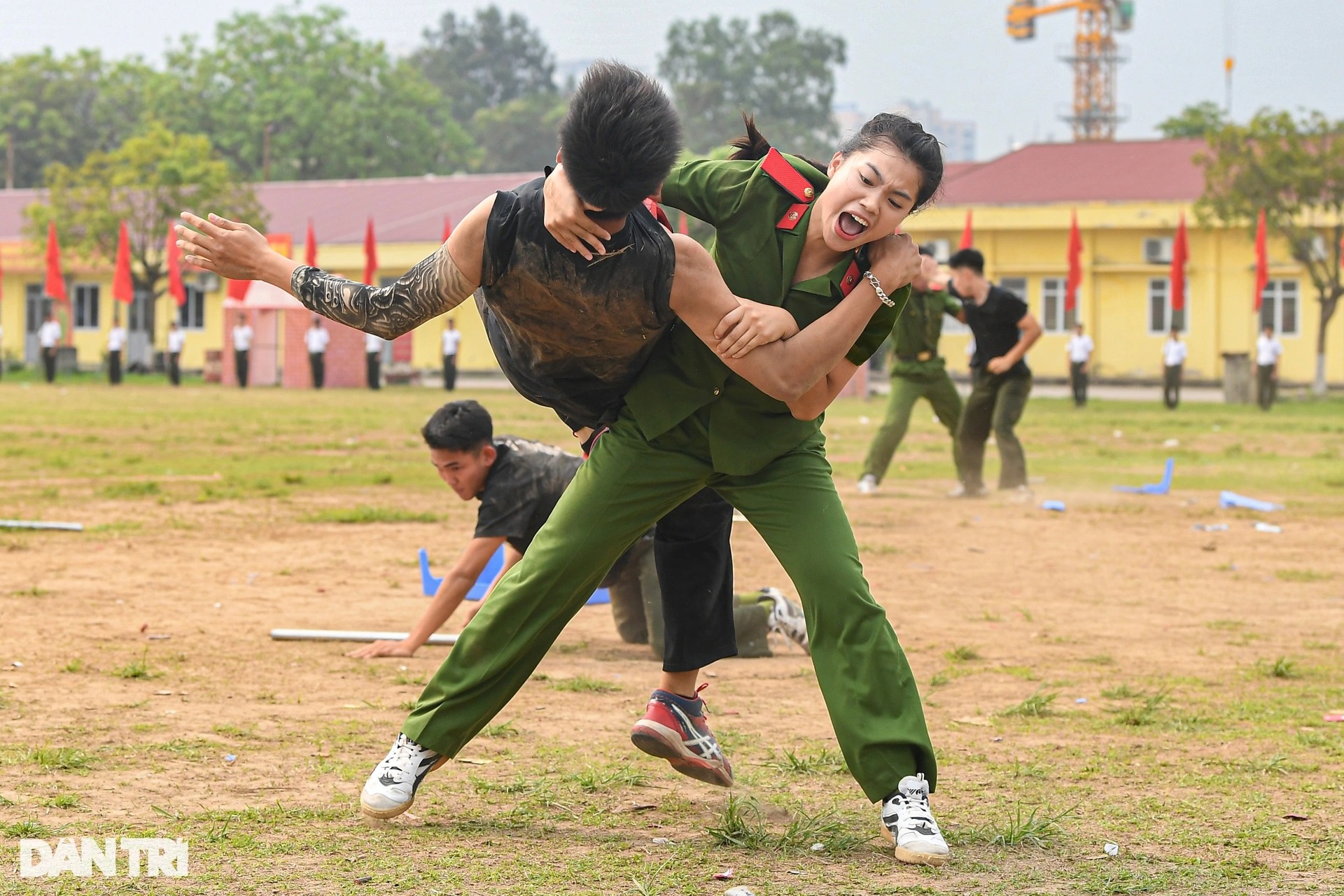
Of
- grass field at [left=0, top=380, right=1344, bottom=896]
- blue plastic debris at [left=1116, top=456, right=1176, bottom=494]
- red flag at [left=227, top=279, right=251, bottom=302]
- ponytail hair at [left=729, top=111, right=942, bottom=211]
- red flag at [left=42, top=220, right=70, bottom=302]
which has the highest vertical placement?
red flag at [left=42, top=220, right=70, bottom=302]

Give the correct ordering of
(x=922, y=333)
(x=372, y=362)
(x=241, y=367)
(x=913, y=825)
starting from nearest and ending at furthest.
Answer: (x=913, y=825) → (x=922, y=333) → (x=372, y=362) → (x=241, y=367)

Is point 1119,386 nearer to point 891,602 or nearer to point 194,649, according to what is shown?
point 891,602

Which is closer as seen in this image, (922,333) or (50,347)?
(922,333)

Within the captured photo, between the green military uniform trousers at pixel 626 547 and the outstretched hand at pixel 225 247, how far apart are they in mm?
980

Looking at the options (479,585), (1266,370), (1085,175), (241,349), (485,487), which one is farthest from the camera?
(1085,175)

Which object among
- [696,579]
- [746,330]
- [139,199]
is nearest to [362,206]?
[139,199]

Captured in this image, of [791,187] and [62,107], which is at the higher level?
[62,107]

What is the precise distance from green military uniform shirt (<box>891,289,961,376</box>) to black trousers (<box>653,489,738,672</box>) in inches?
326

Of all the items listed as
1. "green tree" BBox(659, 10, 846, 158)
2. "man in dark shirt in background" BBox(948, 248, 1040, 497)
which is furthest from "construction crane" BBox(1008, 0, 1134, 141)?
"man in dark shirt in background" BBox(948, 248, 1040, 497)

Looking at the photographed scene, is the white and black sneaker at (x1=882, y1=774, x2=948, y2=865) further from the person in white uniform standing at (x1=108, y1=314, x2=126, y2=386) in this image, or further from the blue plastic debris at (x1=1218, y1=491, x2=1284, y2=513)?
the person in white uniform standing at (x1=108, y1=314, x2=126, y2=386)

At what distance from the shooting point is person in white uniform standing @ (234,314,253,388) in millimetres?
37344

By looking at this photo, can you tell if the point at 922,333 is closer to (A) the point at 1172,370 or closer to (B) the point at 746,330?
(B) the point at 746,330

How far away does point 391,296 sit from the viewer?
3.84 meters

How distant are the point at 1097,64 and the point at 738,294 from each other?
286ft
